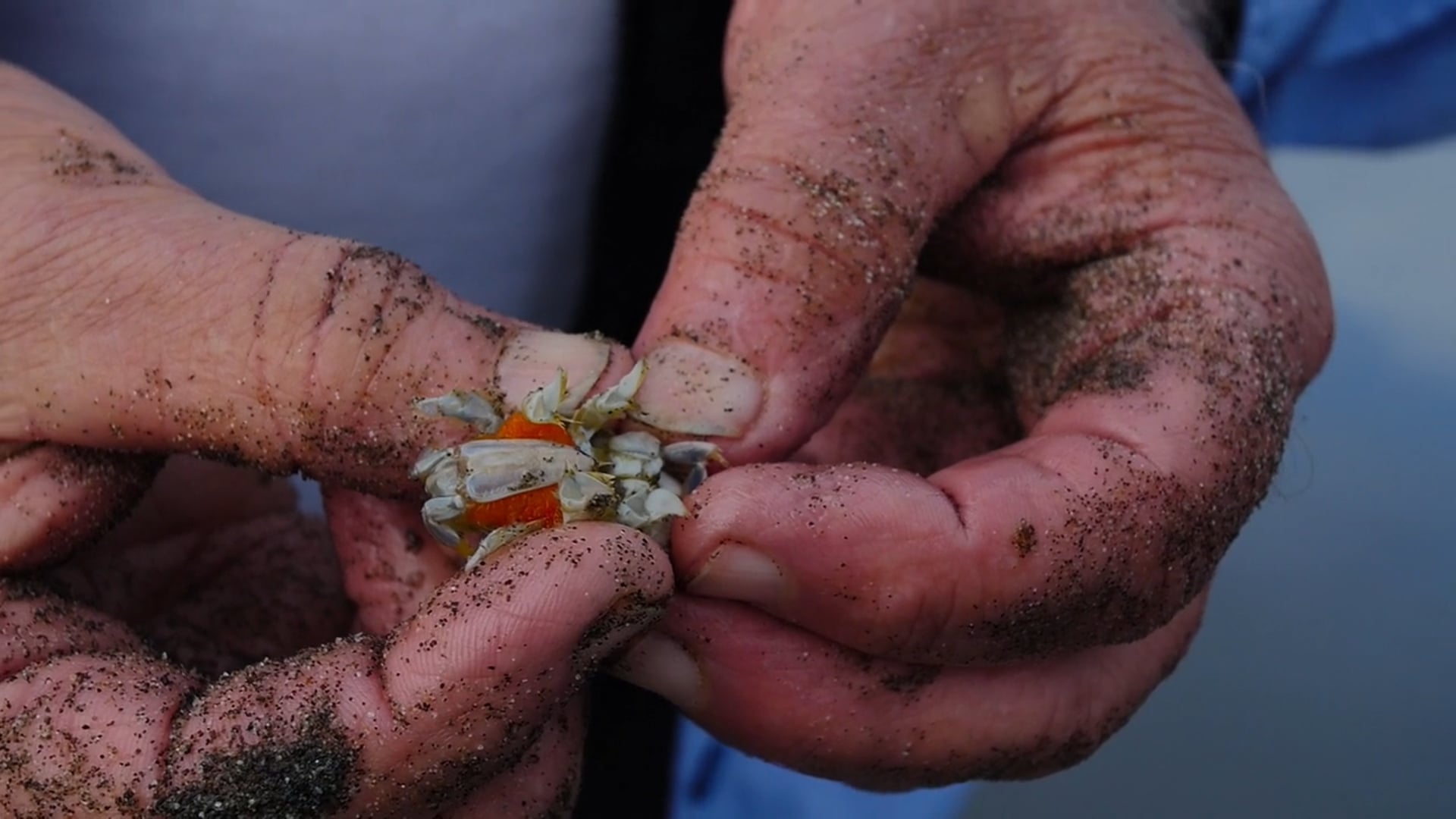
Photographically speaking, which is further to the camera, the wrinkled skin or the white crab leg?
the white crab leg

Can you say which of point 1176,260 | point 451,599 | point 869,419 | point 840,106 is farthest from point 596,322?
point 451,599

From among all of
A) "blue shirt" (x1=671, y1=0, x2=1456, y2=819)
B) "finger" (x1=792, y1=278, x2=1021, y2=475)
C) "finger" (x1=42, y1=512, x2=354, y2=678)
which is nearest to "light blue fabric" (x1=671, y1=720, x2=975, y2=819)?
"blue shirt" (x1=671, y1=0, x2=1456, y2=819)

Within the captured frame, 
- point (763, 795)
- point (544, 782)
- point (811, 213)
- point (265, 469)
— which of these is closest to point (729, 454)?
point (811, 213)

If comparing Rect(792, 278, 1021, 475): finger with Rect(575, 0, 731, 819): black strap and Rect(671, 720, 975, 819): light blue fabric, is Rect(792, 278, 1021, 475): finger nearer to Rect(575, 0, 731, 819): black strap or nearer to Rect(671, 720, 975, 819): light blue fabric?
Rect(575, 0, 731, 819): black strap

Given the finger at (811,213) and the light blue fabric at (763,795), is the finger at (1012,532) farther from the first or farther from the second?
the light blue fabric at (763,795)

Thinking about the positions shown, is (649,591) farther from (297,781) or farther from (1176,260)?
(1176,260)

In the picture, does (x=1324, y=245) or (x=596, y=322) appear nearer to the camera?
(x=596, y=322)
